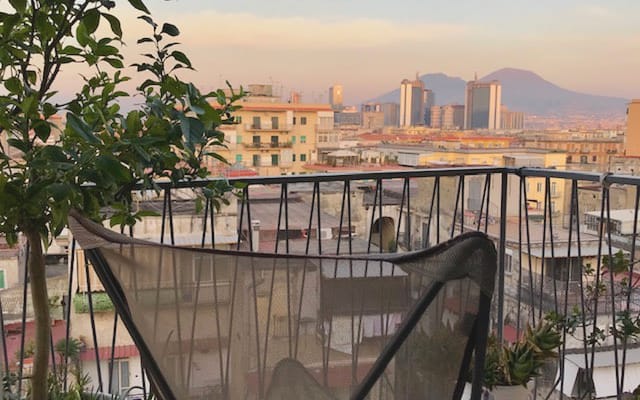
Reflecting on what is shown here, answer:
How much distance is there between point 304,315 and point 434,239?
1318mm

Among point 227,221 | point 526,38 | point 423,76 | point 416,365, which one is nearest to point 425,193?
point 227,221

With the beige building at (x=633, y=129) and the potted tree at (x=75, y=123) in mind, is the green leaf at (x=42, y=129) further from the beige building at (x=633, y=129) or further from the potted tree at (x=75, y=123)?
the beige building at (x=633, y=129)

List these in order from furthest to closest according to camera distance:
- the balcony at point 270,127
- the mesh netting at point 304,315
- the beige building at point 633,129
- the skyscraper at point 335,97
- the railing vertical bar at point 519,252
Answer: the skyscraper at point 335,97, the balcony at point 270,127, the beige building at point 633,129, the railing vertical bar at point 519,252, the mesh netting at point 304,315

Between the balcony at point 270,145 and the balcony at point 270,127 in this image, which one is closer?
the balcony at point 270,145

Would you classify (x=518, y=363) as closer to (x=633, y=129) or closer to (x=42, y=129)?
(x=633, y=129)

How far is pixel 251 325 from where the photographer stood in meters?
1.02

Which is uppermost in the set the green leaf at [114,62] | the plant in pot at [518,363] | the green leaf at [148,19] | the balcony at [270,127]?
the green leaf at [148,19]

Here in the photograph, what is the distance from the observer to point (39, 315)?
146 centimetres

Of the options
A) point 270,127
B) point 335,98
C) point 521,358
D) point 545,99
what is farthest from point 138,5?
point 545,99

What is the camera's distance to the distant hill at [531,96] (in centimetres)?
377

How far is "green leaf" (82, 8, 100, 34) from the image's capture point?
4.11 ft

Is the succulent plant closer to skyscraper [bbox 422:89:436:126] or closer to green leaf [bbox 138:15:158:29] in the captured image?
green leaf [bbox 138:15:158:29]

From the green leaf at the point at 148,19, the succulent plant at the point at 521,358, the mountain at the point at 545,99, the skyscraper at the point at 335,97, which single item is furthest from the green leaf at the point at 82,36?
the skyscraper at the point at 335,97

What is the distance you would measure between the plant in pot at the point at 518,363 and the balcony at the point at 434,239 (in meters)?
0.19
